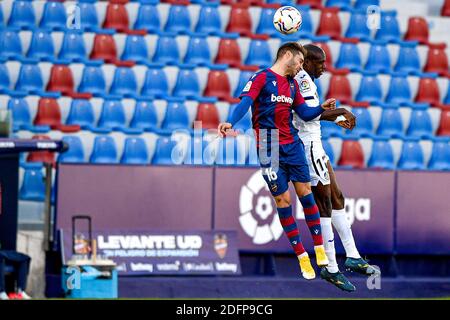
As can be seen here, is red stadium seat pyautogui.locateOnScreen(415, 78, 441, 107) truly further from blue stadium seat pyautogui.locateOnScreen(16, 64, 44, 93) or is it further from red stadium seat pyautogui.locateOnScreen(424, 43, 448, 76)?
blue stadium seat pyautogui.locateOnScreen(16, 64, 44, 93)

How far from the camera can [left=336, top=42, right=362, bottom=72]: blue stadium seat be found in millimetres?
19297

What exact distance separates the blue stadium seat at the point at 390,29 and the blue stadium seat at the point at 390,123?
1938 millimetres

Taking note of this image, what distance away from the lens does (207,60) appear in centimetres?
1883

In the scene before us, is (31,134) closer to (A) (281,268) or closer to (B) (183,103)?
(B) (183,103)

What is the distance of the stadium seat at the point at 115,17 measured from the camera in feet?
62.1

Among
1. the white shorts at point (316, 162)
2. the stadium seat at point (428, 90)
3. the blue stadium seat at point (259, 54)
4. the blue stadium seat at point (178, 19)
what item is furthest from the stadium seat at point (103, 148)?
the white shorts at point (316, 162)

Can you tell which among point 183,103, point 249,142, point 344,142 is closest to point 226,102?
point 183,103

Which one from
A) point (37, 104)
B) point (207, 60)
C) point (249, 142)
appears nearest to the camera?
point (249, 142)

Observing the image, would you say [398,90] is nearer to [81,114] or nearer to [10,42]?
[81,114]

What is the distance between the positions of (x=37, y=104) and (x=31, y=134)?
2.34 ft

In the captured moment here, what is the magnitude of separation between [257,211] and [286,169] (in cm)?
962

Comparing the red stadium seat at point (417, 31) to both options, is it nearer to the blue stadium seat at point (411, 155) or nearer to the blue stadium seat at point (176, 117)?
the blue stadium seat at point (411, 155)

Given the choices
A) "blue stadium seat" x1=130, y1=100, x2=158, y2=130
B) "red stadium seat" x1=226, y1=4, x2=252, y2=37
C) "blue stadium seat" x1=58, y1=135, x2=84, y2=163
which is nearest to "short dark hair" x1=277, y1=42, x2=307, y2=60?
"blue stadium seat" x1=58, y1=135, x2=84, y2=163

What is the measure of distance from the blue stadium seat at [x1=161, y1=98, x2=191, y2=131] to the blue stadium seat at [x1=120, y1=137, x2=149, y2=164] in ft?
1.91
